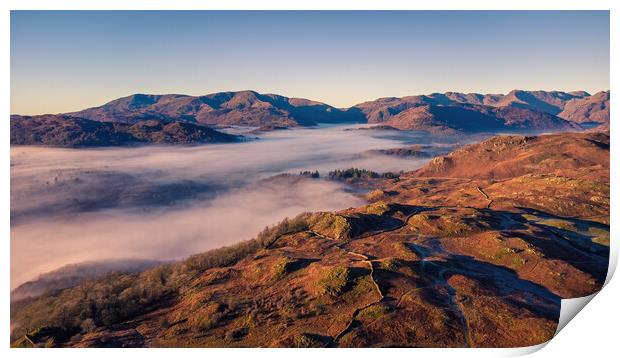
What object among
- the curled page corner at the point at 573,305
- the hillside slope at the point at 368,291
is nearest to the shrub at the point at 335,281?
the hillside slope at the point at 368,291

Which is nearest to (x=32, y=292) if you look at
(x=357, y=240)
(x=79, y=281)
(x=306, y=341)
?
(x=79, y=281)

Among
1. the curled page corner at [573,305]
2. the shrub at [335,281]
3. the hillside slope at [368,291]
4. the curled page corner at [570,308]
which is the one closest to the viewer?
the hillside slope at [368,291]

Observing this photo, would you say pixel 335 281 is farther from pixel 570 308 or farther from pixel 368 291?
pixel 570 308

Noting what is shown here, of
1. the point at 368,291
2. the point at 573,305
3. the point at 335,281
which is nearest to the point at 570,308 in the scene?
the point at 573,305

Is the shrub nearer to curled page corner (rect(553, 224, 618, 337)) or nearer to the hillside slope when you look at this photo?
the hillside slope

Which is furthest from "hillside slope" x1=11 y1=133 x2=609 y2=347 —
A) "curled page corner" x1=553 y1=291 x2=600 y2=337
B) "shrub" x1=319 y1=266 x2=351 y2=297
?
"curled page corner" x1=553 y1=291 x2=600 y2=337

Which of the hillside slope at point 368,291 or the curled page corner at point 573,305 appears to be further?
the curled page corner at point 573,305

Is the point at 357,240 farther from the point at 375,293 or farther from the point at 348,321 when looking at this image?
the point at 348,321

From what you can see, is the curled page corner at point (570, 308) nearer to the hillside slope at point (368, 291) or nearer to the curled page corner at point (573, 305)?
the curled page corner at point (573, 305)
